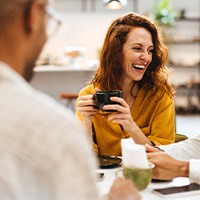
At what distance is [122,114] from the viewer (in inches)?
82.1

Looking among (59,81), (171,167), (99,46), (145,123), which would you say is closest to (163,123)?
(145,123)

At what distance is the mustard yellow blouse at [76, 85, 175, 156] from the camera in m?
2.34

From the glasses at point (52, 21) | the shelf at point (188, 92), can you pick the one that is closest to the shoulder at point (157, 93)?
the glasses at point (52, 21)

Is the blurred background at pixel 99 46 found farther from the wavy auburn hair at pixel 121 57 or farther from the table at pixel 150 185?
the table at pixel 150 185

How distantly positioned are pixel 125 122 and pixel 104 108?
0.17 m

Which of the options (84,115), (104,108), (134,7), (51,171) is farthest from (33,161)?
(134,7)

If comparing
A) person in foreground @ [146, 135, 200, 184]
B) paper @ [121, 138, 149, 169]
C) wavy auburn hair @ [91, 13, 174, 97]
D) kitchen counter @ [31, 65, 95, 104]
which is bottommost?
kitchen counter @ [31, 65, 95, 104]

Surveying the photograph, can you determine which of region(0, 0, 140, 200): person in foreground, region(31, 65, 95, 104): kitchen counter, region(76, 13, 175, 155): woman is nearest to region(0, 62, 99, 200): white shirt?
region(0, 0, 140, 200): person in foreground

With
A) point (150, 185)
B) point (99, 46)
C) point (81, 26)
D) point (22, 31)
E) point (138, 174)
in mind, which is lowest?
point (99, 46)

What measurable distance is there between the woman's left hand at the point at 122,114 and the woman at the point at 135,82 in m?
0.14

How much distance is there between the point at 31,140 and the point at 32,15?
20 cm

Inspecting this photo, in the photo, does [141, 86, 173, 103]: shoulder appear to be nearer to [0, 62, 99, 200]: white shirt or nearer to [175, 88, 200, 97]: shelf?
[0, 62, 99, 200]: white shirt

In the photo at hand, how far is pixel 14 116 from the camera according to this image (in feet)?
2.21

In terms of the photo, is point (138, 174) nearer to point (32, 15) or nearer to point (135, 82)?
point (32, 15)
